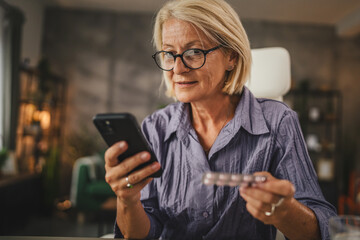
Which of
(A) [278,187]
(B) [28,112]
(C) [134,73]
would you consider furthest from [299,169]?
(C) [134,73]

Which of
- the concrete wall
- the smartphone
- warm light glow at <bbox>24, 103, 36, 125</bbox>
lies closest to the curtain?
warm light glow at <bbox>24, 103, 36, 125</bbox>

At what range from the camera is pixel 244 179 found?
0.56 m

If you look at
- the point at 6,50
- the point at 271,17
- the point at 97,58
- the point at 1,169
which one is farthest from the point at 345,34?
the point at 1,169

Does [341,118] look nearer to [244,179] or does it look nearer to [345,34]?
[345,34]

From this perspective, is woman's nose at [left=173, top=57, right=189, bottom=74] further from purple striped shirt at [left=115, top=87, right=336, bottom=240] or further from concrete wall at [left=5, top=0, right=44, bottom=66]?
concrete wall at [left=5, top=0, right=44, bottom=66]

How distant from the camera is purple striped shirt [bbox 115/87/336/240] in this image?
936 mm

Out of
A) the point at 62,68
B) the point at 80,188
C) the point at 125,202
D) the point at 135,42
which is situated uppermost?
the point at 135,42

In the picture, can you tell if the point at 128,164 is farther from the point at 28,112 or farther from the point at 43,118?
the point at 43,118

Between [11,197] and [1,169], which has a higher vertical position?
[1,169]

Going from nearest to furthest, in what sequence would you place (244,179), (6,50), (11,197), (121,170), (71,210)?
(244,179)
(121,170)
(11,197)
(6,50)
(71,210)

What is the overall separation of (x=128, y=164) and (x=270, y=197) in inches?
12.7

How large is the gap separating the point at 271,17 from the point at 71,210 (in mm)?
4535

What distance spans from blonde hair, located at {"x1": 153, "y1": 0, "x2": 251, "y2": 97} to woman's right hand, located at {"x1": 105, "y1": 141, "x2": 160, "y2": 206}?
1.60 ft

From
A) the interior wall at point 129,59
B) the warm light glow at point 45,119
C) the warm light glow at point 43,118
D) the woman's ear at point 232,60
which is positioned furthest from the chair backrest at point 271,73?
the interior wall at point 129,59
